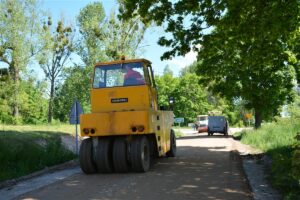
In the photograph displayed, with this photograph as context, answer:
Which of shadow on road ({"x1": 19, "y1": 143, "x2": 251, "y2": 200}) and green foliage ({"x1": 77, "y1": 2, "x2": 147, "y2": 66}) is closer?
shadow on road ({"x1": 19, "y1": 143, "x2": 251, "y2": 200})

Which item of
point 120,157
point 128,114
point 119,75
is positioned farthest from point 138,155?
point 119,75

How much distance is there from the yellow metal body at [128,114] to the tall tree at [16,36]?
117 feet

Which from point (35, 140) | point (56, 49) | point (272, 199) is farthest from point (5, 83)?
point (272, 199)

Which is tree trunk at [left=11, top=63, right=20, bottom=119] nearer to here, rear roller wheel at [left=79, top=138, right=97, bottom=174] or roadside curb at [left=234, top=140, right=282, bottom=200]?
roadside curb at [left=234, top=140, right=282, bottom=200]

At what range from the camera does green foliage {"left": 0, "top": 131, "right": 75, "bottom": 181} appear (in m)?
13.3

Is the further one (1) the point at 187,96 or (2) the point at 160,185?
(1) the point at 187,96

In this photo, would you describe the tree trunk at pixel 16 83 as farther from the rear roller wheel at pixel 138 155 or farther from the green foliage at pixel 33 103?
the rear roller wheel at pixel 138 155

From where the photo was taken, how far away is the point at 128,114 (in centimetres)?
1325

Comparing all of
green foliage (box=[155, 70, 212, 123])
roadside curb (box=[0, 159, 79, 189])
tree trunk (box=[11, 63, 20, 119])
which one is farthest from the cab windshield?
green foliage (box=[155, 70, 212, 123])

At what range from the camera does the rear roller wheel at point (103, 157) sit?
1341 centimetres

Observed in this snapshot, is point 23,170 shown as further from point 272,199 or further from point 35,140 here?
point 272,199

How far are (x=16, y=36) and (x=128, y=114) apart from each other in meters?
37.6

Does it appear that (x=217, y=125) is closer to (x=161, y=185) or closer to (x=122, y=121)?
(x=122, y=121)

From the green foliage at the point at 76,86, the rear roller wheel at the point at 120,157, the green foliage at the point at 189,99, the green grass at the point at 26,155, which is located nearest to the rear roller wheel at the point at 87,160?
the rear roller wheel at the point at 120,157
